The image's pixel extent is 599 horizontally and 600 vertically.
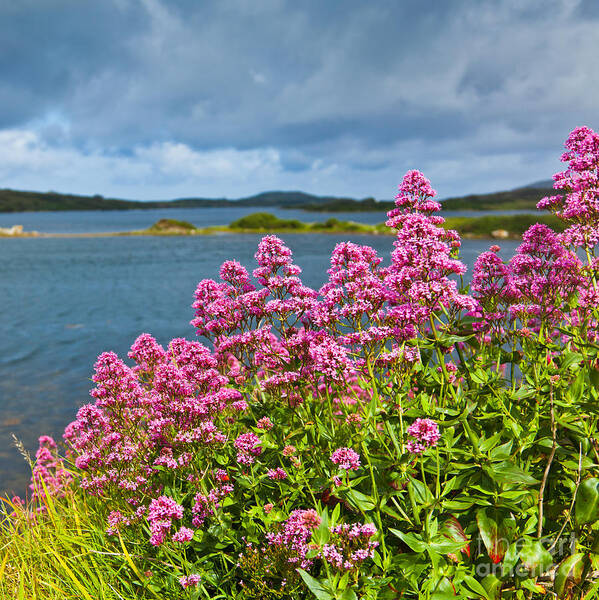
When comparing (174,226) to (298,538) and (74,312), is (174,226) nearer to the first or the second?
(74,312)

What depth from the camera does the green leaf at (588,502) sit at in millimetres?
4160

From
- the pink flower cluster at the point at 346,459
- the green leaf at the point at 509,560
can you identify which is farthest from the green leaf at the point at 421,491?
the green leaf at the point at 509,560

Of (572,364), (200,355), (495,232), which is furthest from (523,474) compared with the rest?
(495,232)

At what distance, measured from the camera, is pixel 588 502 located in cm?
417

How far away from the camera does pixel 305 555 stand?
145 inches

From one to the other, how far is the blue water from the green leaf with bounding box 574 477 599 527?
14.7 ft

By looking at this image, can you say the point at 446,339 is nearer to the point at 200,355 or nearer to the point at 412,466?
the point at 412,466

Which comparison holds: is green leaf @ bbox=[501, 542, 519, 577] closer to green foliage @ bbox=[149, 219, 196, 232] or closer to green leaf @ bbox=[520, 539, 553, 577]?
green leaf @ bbox=[520, 539, 553, 577]

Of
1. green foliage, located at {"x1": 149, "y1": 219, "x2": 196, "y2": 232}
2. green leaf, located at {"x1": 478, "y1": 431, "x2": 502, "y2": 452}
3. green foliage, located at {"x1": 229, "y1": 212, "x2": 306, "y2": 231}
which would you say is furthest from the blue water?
green foliage, located at {"x1": 149, "y1": 219, "x2": 196, "y2": 232}

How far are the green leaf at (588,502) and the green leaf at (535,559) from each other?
1.74 feet

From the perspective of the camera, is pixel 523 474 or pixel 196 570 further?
pixel 196 570

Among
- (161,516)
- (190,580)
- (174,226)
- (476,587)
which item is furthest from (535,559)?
(174,226)

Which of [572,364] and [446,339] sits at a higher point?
[446,339]

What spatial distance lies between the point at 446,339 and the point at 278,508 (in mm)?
2574
